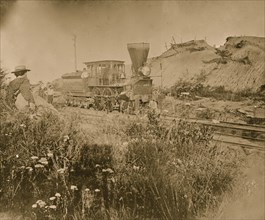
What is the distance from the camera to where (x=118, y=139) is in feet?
17.5

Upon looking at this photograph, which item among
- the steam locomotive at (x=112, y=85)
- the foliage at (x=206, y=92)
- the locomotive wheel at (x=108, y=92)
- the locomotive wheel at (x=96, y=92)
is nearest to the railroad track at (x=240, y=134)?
the steam locomotive at (x=112, y=85)

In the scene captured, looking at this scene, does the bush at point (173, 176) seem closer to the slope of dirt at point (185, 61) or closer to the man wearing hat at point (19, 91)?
the man wearing hat at point (19, 91)

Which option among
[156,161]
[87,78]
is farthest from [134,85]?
[156,161]

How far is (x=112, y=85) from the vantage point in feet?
50.6

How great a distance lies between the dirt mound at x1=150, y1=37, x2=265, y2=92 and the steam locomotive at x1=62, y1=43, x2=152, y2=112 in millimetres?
7121

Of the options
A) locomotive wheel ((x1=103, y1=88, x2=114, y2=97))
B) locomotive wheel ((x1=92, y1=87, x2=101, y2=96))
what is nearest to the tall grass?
locomotive wheel ((x1=103, y1=88, x2=114, y2=97))

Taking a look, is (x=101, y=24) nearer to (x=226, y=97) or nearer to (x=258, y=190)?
→ (x=258, y=190)

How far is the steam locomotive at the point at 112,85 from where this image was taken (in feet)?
45.0

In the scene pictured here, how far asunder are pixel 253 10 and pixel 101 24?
452 cm

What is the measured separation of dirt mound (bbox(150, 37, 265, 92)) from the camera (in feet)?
72.6

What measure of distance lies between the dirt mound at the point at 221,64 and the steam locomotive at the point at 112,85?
7.12 meters

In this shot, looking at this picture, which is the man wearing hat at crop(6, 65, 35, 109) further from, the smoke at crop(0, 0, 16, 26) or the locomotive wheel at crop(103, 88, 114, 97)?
the locomotive wheel at crop(103, 88, 114, 97)

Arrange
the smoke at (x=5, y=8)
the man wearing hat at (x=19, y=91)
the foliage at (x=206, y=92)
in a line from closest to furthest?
the man wearing hat at (x=19, y=91) → the smoke at (x=5, y=8) → the foliage at (x=206, y=92)

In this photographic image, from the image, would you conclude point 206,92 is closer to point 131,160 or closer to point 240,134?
point 240,134
